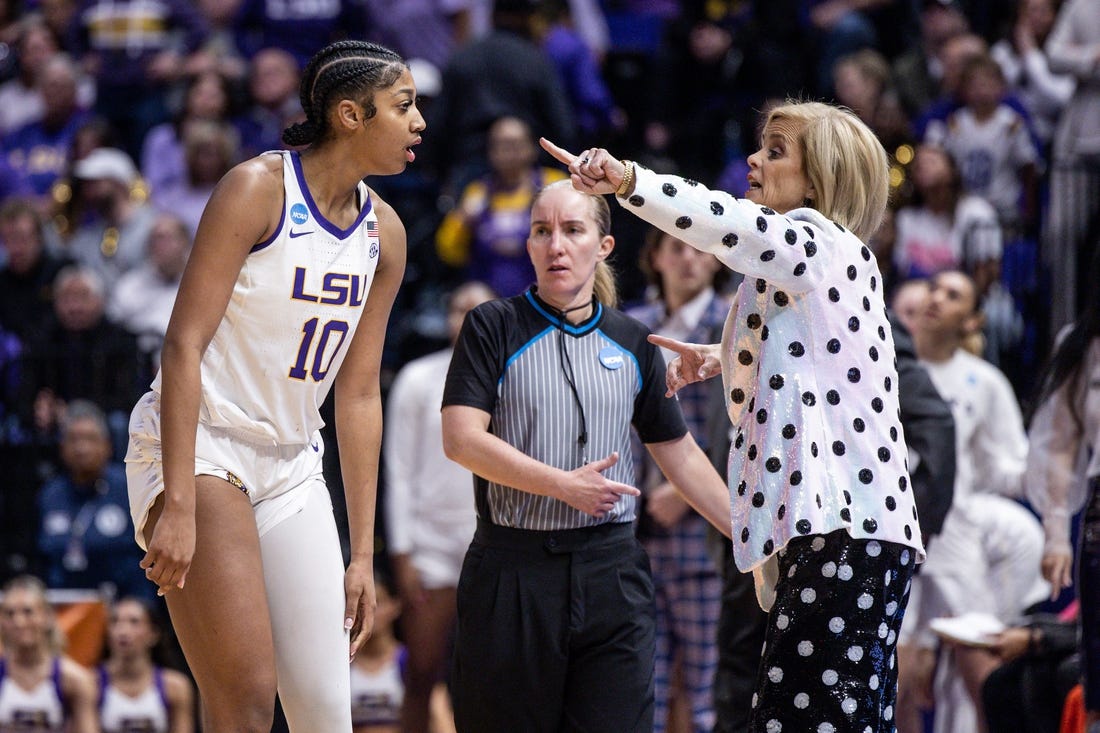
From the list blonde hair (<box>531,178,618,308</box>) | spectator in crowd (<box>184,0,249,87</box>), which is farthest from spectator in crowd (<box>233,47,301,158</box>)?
blonde hair (<box>531,178,618,308</box>)

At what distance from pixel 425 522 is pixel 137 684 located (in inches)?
68.0

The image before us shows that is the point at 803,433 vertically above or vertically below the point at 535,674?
above

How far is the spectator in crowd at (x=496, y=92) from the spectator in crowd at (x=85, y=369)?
7.14 ft

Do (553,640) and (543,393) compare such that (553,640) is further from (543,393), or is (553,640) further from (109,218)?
(109,218)

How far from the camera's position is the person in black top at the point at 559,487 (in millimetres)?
4082

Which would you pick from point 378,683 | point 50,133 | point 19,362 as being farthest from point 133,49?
point 378,683

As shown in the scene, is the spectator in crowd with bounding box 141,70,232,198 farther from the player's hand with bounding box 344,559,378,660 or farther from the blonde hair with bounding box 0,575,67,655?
the player's hand with bounding box 344,559,378,660

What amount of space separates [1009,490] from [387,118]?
4.04 metres

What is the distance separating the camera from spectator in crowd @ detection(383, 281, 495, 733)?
7.00 m

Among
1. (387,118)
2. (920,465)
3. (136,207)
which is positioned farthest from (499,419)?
(136,207)

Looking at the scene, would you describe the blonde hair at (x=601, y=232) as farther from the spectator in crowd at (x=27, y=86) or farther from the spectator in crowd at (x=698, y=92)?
the spectator in crowd at (x=27, y=86)

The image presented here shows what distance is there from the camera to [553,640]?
4.09 metres

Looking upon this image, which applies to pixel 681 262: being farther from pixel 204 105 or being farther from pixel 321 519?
pixel 204 105

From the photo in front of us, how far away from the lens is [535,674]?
13.4 feet
